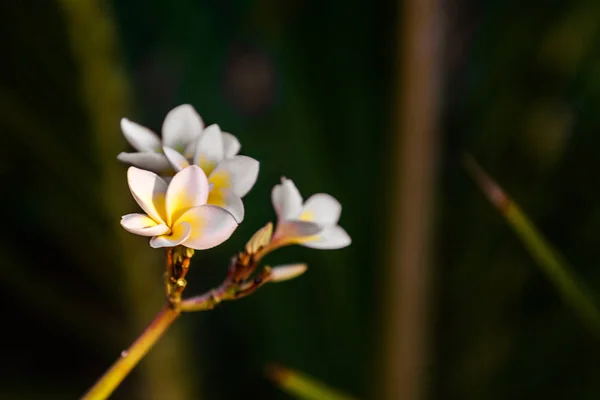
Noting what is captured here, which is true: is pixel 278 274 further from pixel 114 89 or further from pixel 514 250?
pixel 514 250

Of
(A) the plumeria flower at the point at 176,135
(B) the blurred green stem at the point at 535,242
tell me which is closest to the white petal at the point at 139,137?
(A) the plumeria flower at the point at 176,135

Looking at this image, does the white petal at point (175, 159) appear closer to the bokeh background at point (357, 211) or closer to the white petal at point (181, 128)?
the white petal at point (181, 128)

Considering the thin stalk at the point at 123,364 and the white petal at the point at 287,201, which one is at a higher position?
the white petal at the point at 287,201

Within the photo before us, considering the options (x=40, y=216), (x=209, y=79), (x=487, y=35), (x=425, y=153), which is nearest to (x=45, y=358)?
(x=40, y=216)

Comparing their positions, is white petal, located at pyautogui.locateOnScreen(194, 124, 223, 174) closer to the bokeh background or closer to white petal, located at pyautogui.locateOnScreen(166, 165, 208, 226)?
white petal, located at pyautogui.locateOnScreen(166, 165, 208, 226)

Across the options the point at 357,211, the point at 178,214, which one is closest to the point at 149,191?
the point at 178,214

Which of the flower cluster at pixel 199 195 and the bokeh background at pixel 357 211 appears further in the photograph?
the bokeh background at pixel 357 211

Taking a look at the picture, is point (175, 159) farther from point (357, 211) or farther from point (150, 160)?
point (357, 211)
